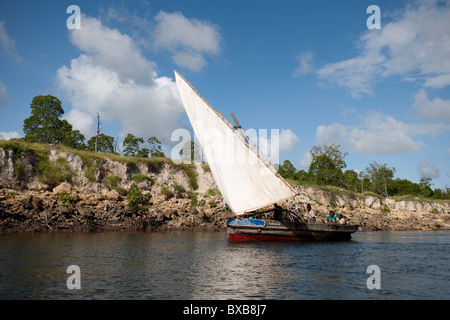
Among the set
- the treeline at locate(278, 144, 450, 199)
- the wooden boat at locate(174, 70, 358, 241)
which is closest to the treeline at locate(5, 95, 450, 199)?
the treeline at locate(278, 144, 450, 199)

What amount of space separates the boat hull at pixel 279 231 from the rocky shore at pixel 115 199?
392 centimetres

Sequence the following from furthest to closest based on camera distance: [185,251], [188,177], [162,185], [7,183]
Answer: [188,177] < [162,185] < [7,183] < [185,251]

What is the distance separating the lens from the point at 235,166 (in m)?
26.9

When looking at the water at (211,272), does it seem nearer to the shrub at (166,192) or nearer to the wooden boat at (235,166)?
the wooden boat at (235,166)

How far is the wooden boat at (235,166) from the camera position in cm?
2689

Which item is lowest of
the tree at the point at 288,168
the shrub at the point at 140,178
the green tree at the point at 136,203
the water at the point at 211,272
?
the water at the point at 211,272

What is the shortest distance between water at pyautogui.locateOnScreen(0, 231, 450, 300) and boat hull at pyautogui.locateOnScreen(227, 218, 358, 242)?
13.1 feet

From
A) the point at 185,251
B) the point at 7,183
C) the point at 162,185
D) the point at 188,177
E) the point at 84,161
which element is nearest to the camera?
the point at 185,251

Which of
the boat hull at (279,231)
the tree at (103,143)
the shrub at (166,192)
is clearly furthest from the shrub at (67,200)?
the tree at (103,143)

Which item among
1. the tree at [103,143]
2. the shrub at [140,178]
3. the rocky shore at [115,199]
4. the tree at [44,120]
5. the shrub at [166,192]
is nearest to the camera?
the rocky shore at [115,199]

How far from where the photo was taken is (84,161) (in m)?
44.8
